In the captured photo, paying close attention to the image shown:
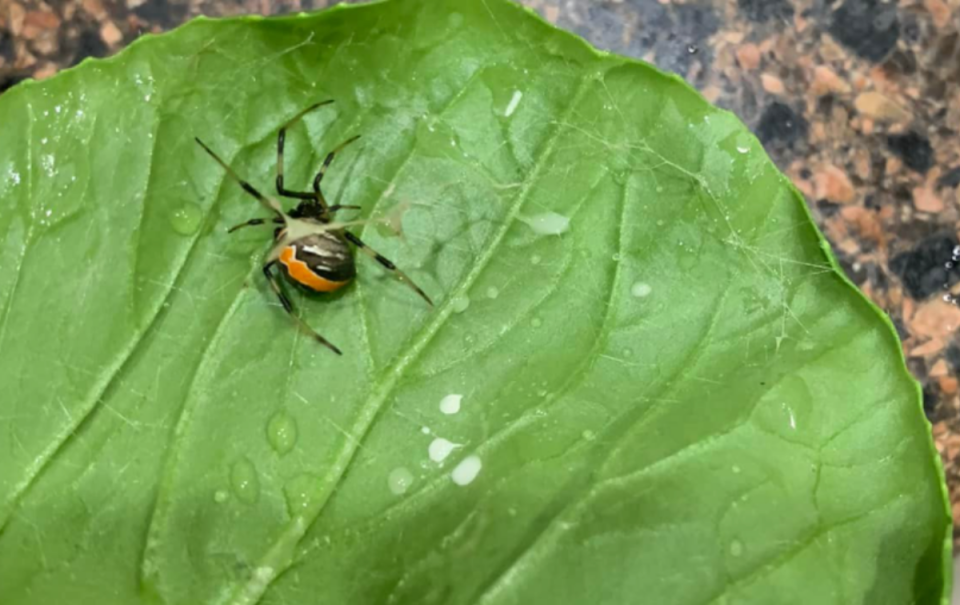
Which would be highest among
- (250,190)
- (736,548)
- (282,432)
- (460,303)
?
(250,190)

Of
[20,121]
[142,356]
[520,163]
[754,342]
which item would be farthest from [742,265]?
[20,121]

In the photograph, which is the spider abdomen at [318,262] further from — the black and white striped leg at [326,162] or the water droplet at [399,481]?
the water droplet at [399,481]

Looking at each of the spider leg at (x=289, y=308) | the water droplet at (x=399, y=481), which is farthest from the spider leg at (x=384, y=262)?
the water droplet at (x=399, y=481)

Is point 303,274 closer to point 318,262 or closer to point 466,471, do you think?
point 318,262

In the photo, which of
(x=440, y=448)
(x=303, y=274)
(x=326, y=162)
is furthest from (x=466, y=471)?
(x=326, y=162)

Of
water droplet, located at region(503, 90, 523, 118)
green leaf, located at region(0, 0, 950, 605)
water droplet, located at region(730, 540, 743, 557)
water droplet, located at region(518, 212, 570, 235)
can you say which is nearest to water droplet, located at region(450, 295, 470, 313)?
green leaf, located at region(0, 0, 950, 605)

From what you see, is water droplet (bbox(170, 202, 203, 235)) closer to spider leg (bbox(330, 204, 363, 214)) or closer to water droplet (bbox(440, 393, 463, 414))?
spider leg (bbox(330, 204, 363, 214))

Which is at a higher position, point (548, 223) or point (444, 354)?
point (548, 223)
